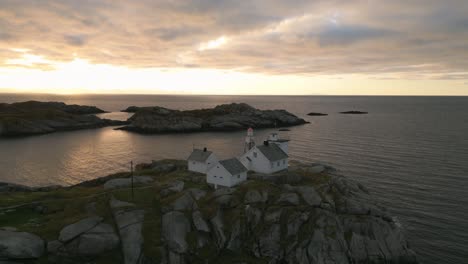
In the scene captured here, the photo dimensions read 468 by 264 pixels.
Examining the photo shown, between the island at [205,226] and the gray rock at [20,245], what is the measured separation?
8cm

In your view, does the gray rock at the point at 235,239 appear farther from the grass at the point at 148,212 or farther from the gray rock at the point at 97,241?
→ the gray rock at the point at 97,241

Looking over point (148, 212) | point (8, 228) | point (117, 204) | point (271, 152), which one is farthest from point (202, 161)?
point (8, 228)

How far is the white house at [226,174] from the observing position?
4403 centimetres

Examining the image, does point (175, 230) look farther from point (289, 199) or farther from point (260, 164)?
point (260, 164)

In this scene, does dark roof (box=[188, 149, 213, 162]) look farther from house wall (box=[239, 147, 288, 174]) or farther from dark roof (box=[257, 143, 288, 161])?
dark roof (box=[257, 143, 288, 161])

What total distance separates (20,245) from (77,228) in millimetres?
5187

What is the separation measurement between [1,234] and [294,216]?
3104 cm

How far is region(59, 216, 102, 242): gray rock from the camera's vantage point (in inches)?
1310

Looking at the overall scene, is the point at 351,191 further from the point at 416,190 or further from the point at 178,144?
the point at 178,144

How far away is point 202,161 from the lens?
52406 millimetres

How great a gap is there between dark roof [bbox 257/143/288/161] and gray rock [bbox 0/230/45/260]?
31534 mm

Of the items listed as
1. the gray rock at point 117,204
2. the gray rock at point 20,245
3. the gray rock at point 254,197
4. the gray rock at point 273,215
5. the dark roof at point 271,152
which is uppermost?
the dark roof at point 271,152

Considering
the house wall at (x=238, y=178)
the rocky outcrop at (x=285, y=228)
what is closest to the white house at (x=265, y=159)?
the house wall at (x=238, y=178)

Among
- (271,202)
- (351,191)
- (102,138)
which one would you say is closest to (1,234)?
(271,202)
